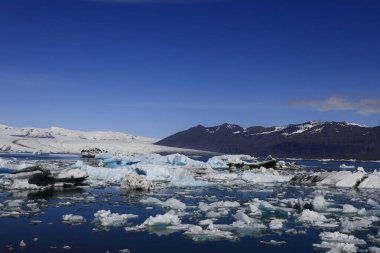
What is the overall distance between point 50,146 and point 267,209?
9794cm

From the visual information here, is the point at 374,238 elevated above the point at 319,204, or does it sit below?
below

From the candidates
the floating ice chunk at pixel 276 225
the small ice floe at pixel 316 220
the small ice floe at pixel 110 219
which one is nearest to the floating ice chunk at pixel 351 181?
the small ice floe at pixel 316 220

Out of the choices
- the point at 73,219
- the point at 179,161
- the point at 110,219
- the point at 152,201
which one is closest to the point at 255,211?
the point at 152,201

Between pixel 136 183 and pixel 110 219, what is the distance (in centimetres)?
874

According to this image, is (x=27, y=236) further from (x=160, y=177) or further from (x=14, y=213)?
(x=160, y=177)

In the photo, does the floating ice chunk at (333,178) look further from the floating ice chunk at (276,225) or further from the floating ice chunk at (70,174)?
the floating ice chunk at (276,225)

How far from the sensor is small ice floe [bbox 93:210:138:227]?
11.5m

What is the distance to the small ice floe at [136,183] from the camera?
66.3 feet

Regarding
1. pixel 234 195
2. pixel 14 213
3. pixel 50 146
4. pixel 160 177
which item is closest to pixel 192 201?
pixel 234 195

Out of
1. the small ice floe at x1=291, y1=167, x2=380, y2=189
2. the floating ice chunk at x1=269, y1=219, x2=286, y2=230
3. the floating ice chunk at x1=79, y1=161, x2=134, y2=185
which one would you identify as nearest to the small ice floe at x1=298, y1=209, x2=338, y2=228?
the floating ice chunk at x1=269, y1=219, x2=286, y2=230

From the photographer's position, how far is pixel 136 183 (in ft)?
67.1

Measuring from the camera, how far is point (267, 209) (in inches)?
559

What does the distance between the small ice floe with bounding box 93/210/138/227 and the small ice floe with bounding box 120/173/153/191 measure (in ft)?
24.9

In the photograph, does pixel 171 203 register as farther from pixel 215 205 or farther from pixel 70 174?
pixel 70 174
